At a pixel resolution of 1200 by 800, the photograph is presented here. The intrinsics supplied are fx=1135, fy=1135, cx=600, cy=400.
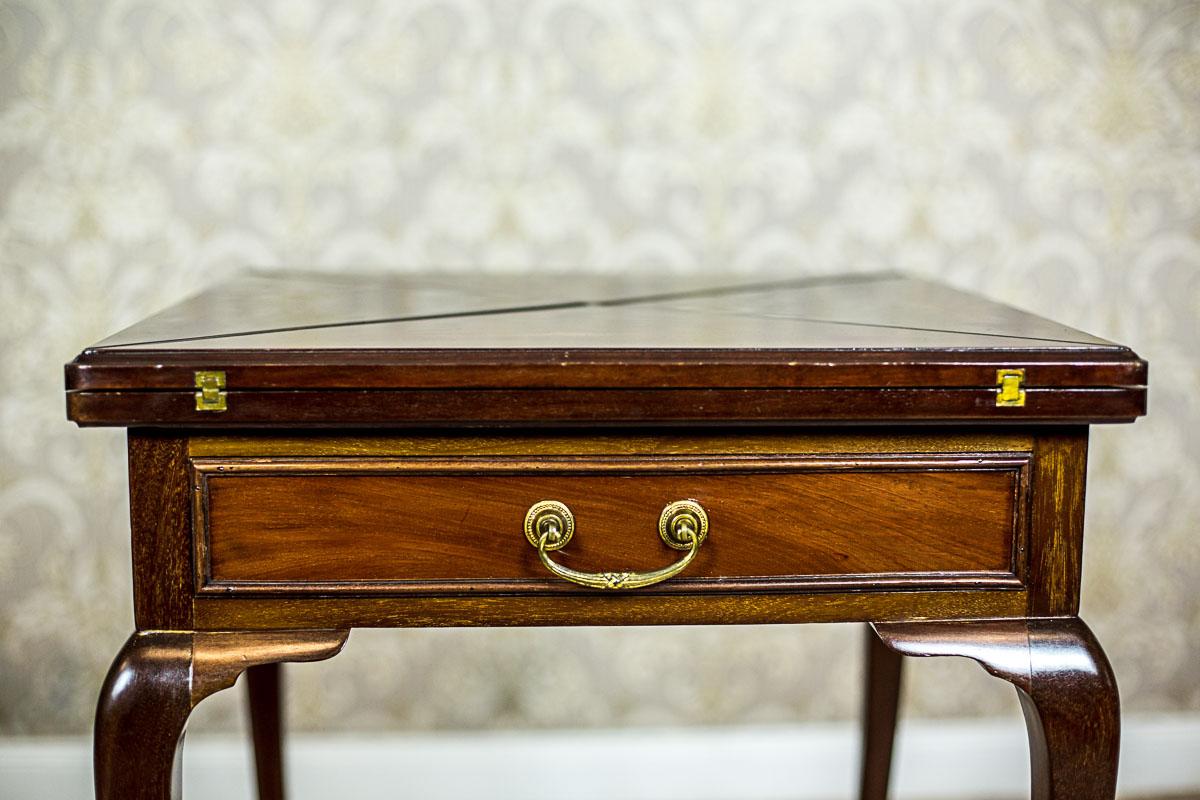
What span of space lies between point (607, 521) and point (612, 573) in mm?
41

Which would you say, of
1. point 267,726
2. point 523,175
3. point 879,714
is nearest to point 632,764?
point 879,714

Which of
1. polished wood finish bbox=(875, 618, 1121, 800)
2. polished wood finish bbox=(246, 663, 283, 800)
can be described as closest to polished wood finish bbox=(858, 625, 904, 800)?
polished wood finish bbox=(875, 618, 1121, 800)

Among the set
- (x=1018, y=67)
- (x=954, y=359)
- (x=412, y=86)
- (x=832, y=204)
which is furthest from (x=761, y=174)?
(x=954, y=359)

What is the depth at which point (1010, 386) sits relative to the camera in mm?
870

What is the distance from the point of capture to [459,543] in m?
0.89

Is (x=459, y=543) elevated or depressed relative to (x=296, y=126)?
depressed

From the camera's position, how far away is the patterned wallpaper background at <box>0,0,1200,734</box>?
157 cm

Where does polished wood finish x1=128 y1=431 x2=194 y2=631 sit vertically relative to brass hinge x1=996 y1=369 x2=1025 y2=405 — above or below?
below

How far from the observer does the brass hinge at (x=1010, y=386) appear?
2.85 feet

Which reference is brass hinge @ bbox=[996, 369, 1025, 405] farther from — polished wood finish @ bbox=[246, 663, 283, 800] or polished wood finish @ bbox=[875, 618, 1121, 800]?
polished wood finish @ bbox=[246, 663, 283, 800]

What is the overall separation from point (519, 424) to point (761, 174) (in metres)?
0.89

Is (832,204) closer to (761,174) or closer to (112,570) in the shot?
(761,174)

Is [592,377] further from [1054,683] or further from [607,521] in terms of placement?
[1054,683]

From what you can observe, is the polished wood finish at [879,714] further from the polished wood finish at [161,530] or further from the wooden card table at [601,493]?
the polished wood finish at [161,530]
